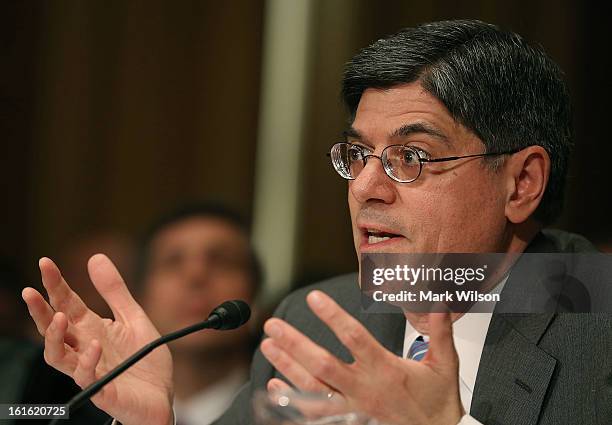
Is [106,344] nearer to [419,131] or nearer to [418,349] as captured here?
[418,349]

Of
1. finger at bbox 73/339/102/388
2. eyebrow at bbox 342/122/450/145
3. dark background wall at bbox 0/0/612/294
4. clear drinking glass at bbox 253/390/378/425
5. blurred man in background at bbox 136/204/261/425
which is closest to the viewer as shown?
clear drinking glass at bbox 253/390/378/425

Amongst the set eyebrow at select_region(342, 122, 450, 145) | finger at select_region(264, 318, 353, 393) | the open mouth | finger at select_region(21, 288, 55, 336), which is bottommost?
finger at select_region(21, 288, 55, 336)

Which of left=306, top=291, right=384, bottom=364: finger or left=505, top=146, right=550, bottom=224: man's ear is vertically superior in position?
left=505, top=146, right=550, bottom=224: man's ear

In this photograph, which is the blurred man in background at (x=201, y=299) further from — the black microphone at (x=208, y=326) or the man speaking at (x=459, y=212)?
the black microphone at (x=208, y=326)

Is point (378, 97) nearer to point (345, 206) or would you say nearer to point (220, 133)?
point (345, 206)

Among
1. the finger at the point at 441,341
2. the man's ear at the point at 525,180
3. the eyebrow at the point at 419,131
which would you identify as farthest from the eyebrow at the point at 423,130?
the finger at the point at 441,341

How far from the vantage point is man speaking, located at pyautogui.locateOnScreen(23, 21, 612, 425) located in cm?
148

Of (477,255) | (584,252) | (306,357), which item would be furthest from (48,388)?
(584,252)

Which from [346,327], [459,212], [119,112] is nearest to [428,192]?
[459,212]

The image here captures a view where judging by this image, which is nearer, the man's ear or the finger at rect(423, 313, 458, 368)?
the finger at rect(423, 313, 458, 368)

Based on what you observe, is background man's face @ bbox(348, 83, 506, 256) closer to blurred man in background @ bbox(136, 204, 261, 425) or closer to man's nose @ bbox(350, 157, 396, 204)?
man's nose @ bbox(350, 157, 396, 204)

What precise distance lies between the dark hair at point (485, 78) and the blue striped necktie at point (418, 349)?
1.20 ft

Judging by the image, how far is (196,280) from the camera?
198cm

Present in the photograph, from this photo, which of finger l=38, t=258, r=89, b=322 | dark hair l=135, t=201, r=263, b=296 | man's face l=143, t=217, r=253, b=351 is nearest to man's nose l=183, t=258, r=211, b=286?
man's face l=143, t=217, r=253, b=351
